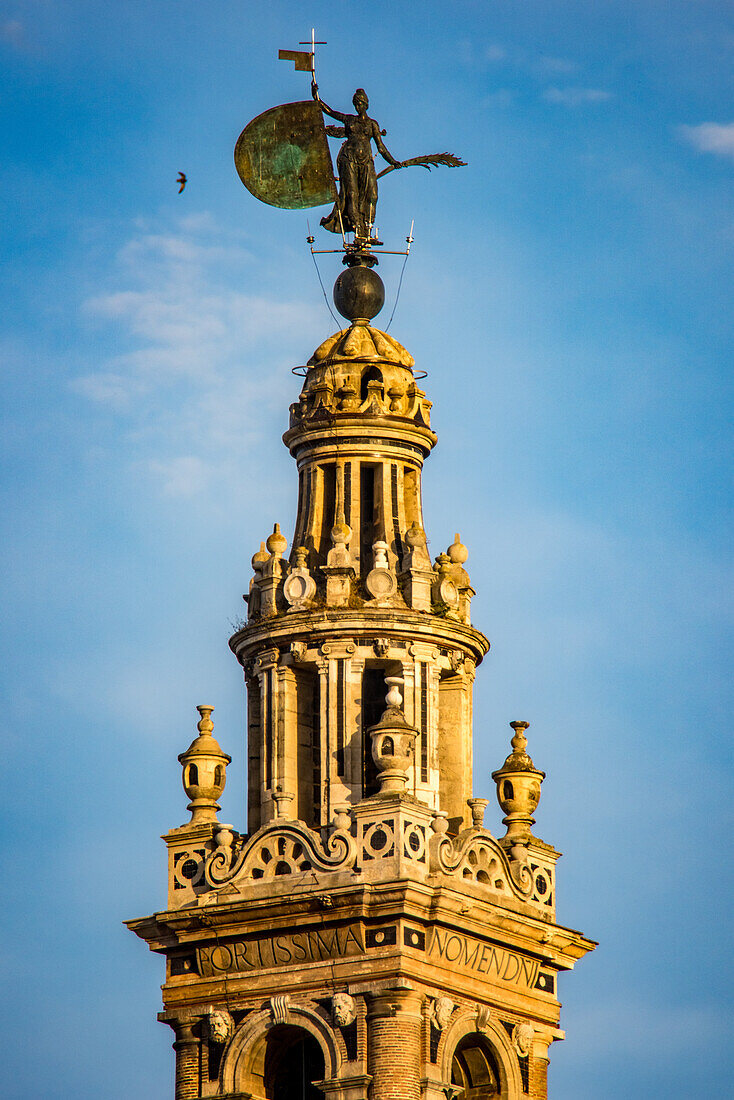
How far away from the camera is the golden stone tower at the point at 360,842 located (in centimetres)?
6662

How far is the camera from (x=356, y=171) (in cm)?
7431

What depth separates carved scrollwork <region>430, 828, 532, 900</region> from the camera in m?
67.6

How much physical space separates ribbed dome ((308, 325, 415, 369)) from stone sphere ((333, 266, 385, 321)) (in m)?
0.28

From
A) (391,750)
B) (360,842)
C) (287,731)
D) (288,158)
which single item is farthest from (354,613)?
(288,158)

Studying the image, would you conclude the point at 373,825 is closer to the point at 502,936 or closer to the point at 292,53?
the point at 502,936

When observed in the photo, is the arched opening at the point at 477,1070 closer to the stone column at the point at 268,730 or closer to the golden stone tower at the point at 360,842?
the golden stone tower at the point at 360,842

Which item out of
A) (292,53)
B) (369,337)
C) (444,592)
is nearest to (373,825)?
(444,592)

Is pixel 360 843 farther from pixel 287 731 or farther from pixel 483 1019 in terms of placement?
pixel 483 1019

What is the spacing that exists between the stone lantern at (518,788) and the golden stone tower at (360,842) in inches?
1.6

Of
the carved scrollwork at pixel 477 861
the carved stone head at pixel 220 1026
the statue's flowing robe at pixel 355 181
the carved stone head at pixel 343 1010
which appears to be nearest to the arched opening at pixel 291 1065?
the carved stone head at pixel 220 1026

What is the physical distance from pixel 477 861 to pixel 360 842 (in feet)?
9.54

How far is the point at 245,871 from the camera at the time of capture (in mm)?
68188

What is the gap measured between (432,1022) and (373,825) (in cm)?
387

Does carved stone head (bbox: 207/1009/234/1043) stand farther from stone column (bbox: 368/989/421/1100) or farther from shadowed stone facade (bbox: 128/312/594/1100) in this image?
stone column (bbox: 368/989/421/1100)
